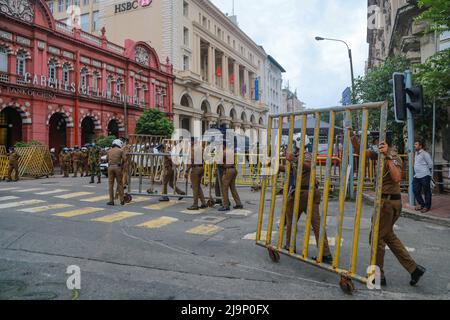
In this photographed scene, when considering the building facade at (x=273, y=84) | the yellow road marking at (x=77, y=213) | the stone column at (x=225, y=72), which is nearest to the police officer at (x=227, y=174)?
the yellow road marking at (x=77, y=213)

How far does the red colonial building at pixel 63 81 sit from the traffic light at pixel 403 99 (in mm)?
23890

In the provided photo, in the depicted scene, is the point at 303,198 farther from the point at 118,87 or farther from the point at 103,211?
the point at 118,87

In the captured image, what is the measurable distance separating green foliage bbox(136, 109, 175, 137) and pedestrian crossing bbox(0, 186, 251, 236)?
19.9 metres

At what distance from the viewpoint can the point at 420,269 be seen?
14.0 ft

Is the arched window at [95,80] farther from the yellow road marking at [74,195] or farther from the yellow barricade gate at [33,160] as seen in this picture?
the yellow road marking at [74,195]

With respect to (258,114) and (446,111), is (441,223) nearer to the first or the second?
(446,111)

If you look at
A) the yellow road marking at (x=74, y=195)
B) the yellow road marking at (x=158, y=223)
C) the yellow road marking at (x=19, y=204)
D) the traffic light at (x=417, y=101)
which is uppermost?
the traffic light at (x=417, y=101)

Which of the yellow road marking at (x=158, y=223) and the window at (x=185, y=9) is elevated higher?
the window at (x=185, y=9)

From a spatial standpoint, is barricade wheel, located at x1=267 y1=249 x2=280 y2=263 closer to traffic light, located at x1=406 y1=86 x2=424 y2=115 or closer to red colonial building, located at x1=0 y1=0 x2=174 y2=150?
traffic light, located at x1=406 y1=86 x2=424 y2=115

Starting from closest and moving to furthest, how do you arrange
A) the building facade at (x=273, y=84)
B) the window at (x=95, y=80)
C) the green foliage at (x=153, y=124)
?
1. the window at (x=95, y=80)
2. the green foliage at (x=153, y=124)
3. the building facade at (x=273, y=84)

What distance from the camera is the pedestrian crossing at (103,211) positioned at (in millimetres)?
7883

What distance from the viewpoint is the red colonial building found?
81.3 feet

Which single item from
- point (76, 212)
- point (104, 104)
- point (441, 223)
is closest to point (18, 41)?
point (104, 104)

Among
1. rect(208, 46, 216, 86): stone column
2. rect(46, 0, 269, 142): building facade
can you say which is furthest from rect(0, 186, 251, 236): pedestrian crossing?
rect(208, 46, 216, 86): stone column
